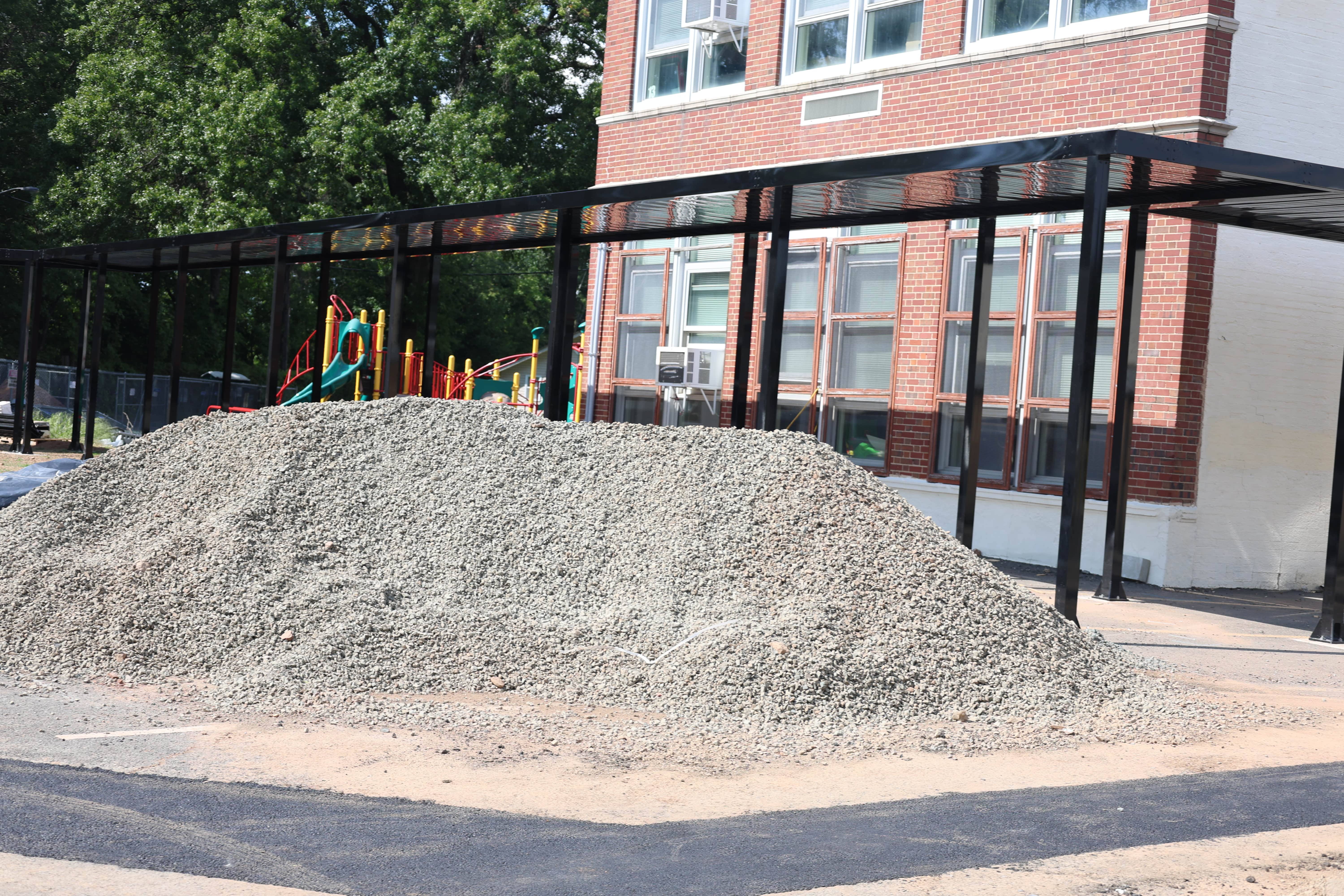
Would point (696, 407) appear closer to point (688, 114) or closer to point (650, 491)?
point (688, 114)

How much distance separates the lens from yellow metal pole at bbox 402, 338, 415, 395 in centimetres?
2022

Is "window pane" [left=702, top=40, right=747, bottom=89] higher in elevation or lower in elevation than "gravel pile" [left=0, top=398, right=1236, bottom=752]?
higher

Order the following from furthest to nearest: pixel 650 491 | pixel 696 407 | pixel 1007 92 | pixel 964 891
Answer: pixel 696 407
pixel 1007 92
pixel 650 491
pixel 964 891

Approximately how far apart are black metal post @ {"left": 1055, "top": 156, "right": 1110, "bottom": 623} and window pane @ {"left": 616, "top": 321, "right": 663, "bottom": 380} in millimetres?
10042

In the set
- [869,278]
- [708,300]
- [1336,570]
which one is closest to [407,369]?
[708,300]

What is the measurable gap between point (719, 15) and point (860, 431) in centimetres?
599

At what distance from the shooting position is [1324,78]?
13.4 metres

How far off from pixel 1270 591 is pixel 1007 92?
20.0 feet

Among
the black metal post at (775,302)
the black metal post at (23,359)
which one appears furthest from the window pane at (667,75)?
the black metal post at (23,359)

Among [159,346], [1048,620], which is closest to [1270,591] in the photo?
[1048,620]

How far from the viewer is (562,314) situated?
Answer: 12672 millimetres

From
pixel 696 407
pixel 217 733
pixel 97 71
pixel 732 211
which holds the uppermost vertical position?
pixel 97 71

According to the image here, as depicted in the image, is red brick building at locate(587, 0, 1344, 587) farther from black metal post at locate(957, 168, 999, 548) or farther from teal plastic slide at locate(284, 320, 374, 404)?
teal plastic slide at locate(284, 320, 374, 404)

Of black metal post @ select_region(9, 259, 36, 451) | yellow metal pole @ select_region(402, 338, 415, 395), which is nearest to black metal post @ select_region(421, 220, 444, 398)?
yellow metal pole @ select_region(402, 338, 415, 395)
